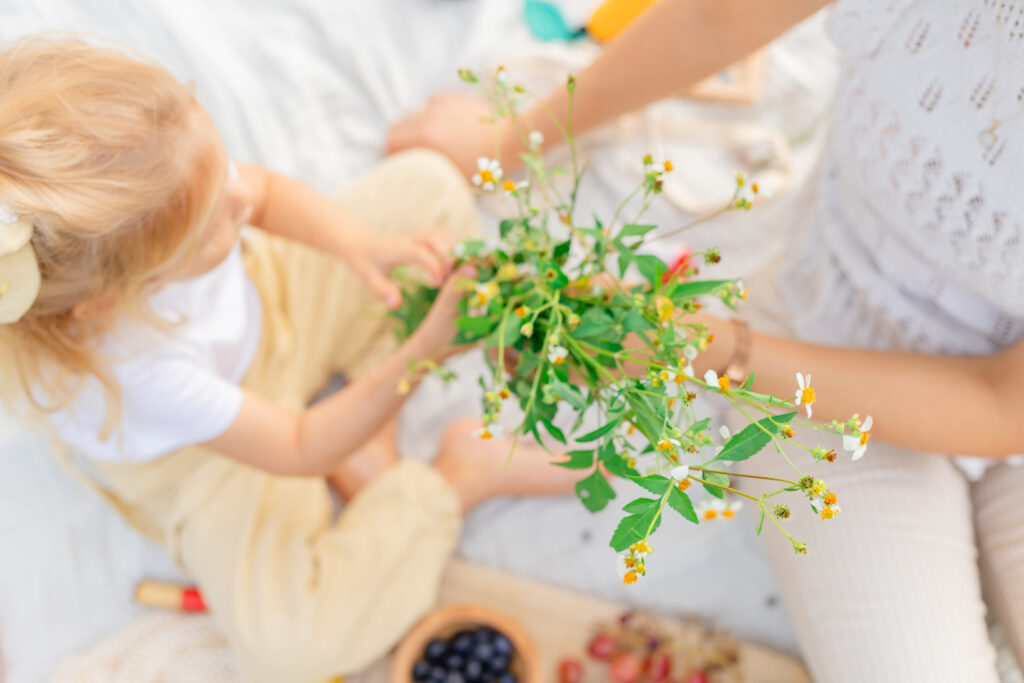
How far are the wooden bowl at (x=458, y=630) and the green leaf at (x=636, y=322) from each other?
0.57m

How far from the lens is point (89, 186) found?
2.14 feet

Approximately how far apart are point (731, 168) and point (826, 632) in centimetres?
74

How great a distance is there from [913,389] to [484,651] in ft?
1.89

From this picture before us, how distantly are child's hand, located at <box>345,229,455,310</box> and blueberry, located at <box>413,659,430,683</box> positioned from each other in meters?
0.44

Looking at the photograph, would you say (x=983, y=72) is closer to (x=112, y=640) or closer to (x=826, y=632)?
(x=826, y=632)

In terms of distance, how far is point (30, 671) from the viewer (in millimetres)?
1006

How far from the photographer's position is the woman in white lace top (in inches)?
25.9

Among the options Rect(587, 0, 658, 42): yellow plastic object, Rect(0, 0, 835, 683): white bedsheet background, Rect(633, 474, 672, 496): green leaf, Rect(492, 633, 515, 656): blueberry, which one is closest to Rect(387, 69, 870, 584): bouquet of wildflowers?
Rect(633, 474, 672, 496): green leaf

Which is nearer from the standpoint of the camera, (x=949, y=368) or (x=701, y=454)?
(x=701, y=454)

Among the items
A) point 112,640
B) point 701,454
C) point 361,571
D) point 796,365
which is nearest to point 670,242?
point 796,365

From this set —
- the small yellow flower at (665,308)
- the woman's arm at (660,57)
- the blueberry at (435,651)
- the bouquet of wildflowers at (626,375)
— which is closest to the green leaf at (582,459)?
the bouquet of wildflowers at (626,375)

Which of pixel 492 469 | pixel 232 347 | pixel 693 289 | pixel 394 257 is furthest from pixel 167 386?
pixel 693 289

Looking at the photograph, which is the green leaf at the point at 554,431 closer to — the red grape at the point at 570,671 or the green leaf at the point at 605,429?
the green leaf at the point at 605,429

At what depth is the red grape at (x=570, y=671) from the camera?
103 cm
